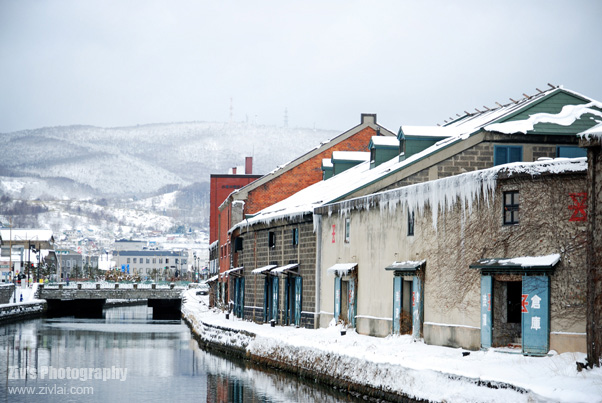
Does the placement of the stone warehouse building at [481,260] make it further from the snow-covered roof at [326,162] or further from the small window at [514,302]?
the snow-covered roof at [326,162]

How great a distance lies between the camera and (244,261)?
53.1m

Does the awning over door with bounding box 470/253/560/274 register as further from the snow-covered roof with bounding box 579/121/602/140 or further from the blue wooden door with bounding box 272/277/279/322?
the blue wooden door with bounding box 272/277/279/322

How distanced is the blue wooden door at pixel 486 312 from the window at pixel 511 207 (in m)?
1.71

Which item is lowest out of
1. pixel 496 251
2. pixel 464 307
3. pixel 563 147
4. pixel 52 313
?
pixel 52 313

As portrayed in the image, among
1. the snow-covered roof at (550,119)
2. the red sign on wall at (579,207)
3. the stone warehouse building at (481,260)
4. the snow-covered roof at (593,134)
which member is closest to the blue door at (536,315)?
the stone warehouse building at (481,260)

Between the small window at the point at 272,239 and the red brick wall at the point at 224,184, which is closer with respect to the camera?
the small window at the point at 272,239

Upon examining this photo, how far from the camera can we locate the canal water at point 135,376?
2791 cm

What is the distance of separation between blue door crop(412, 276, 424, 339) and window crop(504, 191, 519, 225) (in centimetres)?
490

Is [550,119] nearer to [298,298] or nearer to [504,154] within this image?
[504,154]

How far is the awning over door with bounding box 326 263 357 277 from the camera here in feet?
118

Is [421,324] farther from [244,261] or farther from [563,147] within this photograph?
[244,261]

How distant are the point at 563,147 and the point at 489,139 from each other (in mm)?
3190

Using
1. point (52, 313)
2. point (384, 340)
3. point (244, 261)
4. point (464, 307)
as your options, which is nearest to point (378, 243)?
point (384, 340)

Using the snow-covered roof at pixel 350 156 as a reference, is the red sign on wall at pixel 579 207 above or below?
below
